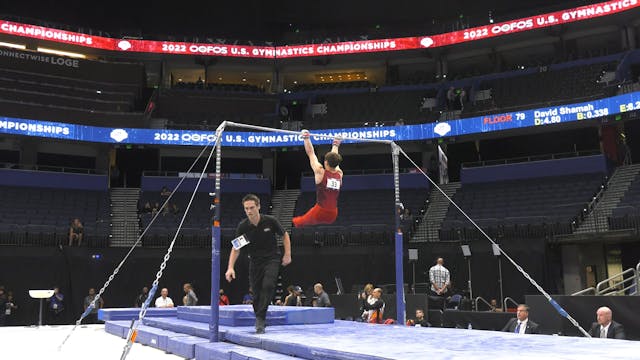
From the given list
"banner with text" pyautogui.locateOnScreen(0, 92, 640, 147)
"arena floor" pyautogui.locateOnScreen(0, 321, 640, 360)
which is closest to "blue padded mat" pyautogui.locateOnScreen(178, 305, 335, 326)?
"arena floor" pyautogui.locateOnScreen(0, 321, 640, 360)

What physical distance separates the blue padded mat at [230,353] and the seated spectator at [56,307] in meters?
15.1

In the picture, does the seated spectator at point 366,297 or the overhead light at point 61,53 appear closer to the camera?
the seated spectator at point 366,297

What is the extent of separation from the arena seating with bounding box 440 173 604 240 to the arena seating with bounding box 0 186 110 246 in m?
15.7

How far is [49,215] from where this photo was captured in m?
25.2

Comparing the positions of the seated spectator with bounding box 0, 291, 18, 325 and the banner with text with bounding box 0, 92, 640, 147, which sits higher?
the banner with text with bounding box 0, 92, 640, 147

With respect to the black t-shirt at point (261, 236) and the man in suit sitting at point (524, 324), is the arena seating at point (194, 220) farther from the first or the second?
the black t-shirt at point (261, 236)

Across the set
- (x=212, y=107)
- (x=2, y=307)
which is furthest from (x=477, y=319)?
(x=212, y=107)

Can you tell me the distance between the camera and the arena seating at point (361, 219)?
2444 cm

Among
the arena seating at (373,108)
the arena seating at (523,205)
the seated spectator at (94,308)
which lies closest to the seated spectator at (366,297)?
the arena seating at (523,205)

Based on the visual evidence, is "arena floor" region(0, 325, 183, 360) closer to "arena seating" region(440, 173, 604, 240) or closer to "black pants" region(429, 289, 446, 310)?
"black pants" region(429, 289, 446, 310)

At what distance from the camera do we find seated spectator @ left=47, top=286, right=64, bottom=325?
70.1 ft

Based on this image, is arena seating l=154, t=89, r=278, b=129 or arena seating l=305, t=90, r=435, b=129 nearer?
arena seating l=305, t=90, r=435, b=129

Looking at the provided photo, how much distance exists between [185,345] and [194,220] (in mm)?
18406

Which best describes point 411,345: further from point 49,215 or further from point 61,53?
point 61,53
